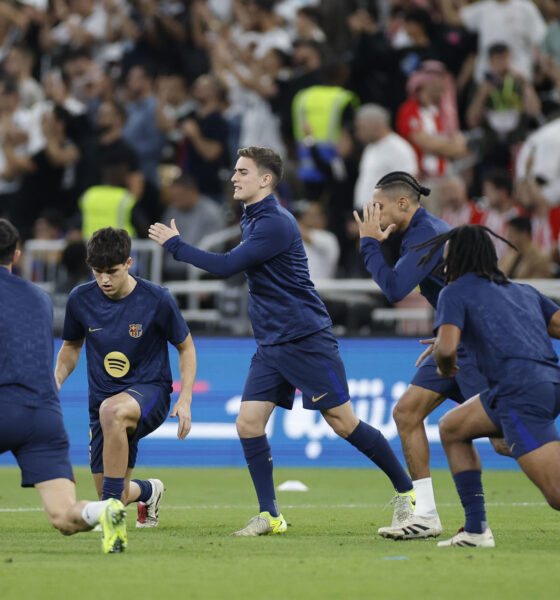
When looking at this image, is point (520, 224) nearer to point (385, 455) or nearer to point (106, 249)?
point (385, 455)

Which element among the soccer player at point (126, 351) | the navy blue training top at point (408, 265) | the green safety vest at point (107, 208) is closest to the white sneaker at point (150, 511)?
the soccer player at point (126, 351)

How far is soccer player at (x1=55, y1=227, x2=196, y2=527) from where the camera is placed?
27.3 feet

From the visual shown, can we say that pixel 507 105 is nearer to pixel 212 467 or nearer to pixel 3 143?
pixel 212 467

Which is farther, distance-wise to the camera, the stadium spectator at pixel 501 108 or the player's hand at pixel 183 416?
the stadium spectator at pixel 501 108

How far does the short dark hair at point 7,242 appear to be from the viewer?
6.92m

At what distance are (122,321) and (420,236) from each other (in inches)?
81.0

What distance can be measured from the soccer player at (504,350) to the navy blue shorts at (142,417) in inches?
88.1

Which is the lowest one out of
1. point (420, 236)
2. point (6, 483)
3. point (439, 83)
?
point (6, 483)

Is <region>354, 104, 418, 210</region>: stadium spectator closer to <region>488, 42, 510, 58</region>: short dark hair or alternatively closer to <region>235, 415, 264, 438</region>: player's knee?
<region>488, 42, 510, 58</region>: short dark hair

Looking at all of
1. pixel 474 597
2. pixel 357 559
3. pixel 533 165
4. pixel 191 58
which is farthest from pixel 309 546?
pixel 191 58

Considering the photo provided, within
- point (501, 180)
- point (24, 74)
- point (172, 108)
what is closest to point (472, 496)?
point (501, 180)

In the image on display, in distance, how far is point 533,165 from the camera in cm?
1498

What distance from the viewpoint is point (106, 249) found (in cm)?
811

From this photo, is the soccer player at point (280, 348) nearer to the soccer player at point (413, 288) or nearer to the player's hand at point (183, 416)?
the soccer player at point (413, 288)
